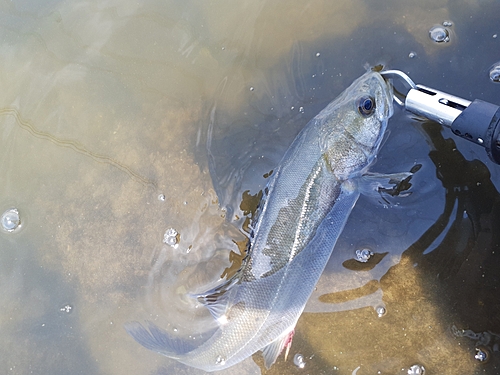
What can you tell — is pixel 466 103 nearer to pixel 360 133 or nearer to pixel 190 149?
pixel 360 133

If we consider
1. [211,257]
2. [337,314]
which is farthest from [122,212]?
[337,314]

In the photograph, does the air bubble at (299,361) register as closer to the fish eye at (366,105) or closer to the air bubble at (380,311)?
the air bubble at (380,311)

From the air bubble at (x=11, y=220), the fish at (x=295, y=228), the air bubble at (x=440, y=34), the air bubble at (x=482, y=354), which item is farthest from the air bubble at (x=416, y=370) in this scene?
the air bubble at (x=11, y=220)

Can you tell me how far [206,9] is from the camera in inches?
151

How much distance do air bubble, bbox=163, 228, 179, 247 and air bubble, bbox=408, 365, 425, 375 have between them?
2.06m

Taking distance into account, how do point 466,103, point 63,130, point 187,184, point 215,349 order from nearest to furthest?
point 466,103 < point 215,349 < point 187,184 < point 63,130

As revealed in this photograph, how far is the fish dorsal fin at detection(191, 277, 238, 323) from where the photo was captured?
3039 millimetres

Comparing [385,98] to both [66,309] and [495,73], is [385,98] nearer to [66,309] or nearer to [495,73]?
[495,73]

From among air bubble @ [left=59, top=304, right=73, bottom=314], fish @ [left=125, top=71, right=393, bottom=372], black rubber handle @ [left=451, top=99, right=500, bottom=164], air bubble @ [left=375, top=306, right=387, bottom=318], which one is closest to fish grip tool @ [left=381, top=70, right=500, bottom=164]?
black rubber handle @ [left=451, top=99, right=500, bottom=164]

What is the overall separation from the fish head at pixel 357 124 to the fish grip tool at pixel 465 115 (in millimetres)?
394

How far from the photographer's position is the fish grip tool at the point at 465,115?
237 cm

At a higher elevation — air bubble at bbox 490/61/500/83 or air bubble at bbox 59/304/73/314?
air bubble at bbox 490/61/500/83

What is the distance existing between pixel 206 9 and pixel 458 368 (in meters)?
3.60

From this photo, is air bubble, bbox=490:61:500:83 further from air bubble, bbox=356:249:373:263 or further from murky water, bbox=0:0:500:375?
air bubble, bbox=356:249:373:263
